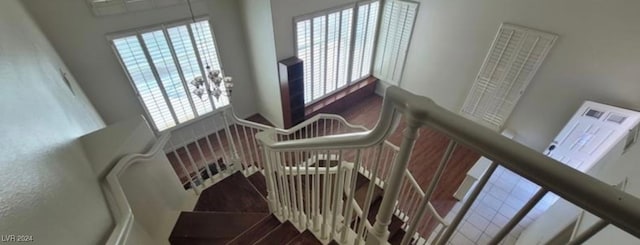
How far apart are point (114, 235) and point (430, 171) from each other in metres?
4.29

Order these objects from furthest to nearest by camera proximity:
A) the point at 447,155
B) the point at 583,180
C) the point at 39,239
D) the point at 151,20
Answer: the point at 151,20, the point at 39,239, the point at 447,155, the point at 583,180

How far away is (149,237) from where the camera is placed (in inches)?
69.4

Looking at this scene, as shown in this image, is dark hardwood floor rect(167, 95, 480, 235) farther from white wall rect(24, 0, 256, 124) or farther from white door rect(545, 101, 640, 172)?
white wall rect(24, 0, 256, 124)

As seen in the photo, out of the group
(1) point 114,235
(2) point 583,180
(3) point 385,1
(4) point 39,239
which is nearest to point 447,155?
(2) point 583,180

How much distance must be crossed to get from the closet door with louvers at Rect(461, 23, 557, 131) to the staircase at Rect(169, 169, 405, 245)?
2.81 meters

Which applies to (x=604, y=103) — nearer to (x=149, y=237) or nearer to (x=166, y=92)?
(x=149, y=237)

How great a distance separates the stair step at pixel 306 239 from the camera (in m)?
1.65

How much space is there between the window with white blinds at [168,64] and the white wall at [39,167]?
227 centimetres

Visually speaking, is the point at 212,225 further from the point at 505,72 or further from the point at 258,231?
the point at 505,72

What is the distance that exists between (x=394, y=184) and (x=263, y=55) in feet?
14.0

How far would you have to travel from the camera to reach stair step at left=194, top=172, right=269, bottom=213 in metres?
2.65

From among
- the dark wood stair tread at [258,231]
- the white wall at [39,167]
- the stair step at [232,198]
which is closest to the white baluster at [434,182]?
the white wall at [39,167]

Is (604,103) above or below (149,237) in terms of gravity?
above

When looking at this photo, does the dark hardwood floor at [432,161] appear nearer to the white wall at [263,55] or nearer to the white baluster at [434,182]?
the white wall at [263,55]
